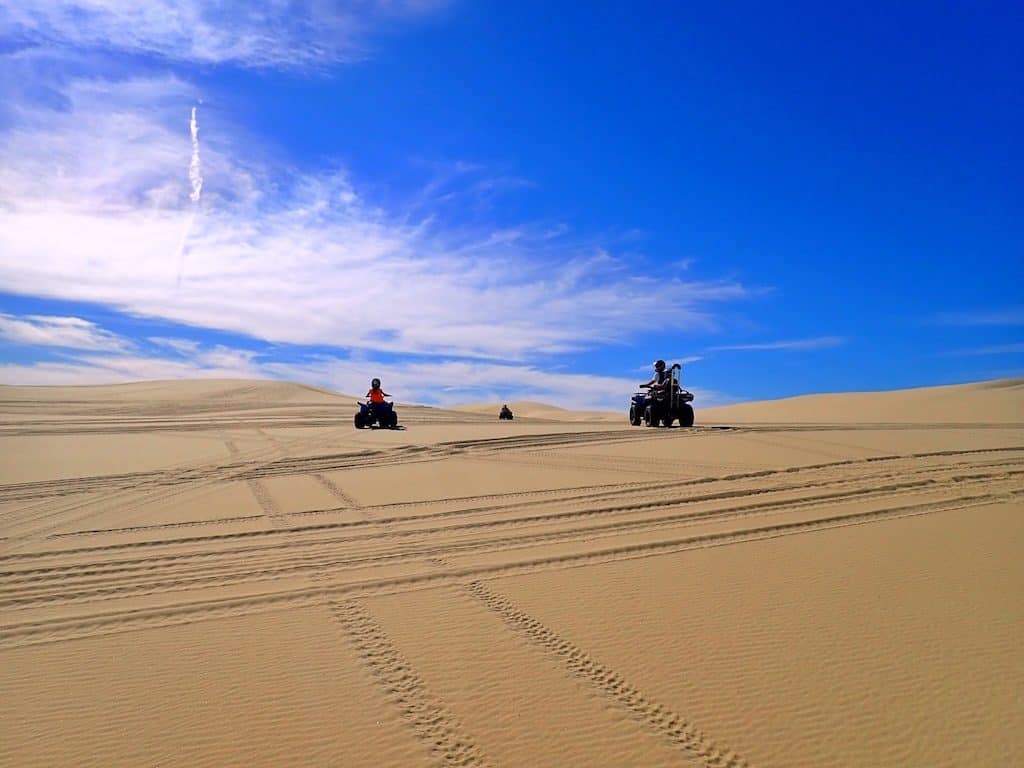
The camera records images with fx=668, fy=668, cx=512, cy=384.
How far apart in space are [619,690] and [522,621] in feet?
3.17

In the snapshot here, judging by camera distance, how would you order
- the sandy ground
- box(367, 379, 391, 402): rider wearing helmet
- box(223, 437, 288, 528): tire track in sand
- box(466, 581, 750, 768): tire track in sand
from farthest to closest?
box(367, 379, 391, 402): rider wearing helmet < box(223, 437, 288, 528): tire track in sand < the sandy ground < box(466, 581, 750, 768): tire track in sand

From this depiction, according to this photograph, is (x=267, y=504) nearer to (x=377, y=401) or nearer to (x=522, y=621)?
(x=522, y=621)

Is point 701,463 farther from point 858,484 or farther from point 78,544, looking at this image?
point 78,544

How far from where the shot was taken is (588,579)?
16.1 ft

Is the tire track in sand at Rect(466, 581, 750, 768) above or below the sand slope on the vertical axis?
below

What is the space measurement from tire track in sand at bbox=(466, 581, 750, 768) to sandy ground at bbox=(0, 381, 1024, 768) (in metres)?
0.02

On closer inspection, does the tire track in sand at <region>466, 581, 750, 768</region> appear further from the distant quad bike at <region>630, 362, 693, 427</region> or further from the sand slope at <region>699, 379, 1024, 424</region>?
the sand slope at <region>699, 379, 1024, 424</region>

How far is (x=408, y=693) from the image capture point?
3.25m

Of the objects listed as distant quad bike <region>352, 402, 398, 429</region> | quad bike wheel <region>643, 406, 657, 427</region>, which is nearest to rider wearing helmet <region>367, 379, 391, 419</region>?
distant quad bike <region>352, 402, 398, 429</region>

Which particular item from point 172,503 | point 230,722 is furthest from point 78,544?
point 230,722

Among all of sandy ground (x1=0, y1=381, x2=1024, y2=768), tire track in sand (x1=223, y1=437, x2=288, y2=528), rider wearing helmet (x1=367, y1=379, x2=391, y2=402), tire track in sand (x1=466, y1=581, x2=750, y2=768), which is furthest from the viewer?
rider wearing helmet (x1=367, y1=379, x2=391, y2=402)

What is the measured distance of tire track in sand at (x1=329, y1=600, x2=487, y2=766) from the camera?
2787 millimetres

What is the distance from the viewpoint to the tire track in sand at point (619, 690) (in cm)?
274

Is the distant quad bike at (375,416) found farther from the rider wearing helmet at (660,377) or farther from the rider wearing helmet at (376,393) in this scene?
the rider wearing helmet at (660,377)
